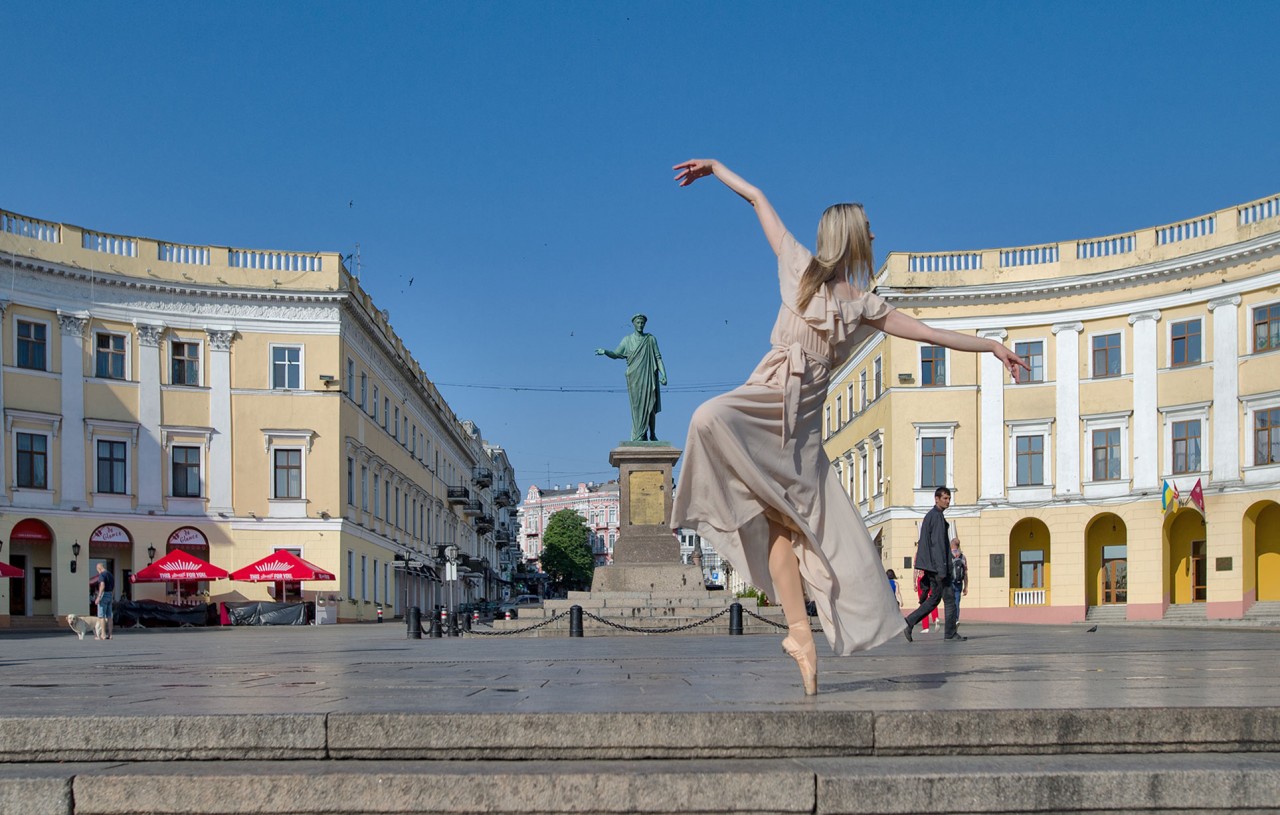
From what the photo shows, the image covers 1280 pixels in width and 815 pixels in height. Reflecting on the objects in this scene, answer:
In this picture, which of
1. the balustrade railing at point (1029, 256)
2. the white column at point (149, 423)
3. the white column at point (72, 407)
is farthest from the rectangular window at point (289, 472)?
the balustrade railing at point (1029, 256)

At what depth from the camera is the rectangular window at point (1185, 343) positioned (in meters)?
41.5

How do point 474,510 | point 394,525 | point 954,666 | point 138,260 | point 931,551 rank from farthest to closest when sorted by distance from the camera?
point 474,510, point 394,525, point 138,260, point 931,551, point 954,666

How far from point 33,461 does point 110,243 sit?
25.0ft

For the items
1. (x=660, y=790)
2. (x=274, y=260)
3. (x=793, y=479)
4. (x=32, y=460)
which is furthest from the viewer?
(x=274, y=260)

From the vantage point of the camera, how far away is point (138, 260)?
4141 cm

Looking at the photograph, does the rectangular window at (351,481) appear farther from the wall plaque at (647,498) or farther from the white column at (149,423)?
the wall plaque at (647,498)

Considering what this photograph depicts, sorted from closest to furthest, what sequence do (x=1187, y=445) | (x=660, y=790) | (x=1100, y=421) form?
1. (x=660, y=790)
2. (x=1187, y=445)
3. (x=1100, y=421)

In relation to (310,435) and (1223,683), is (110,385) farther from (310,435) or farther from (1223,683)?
(1223,683)

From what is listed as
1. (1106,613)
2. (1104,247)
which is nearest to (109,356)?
(1104,247)

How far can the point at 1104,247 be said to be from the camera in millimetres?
44531

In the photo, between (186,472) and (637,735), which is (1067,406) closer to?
(186,472)

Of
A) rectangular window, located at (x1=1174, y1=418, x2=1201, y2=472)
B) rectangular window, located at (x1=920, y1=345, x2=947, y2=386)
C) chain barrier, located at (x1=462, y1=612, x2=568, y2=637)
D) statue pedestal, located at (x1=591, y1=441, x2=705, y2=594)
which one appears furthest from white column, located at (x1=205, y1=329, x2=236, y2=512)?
rectangular window, located at (x1=1174, y1=418, x2=1201, y2=472)

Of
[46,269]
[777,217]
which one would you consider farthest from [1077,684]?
[46,269]

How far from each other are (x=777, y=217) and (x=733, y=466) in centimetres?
126
